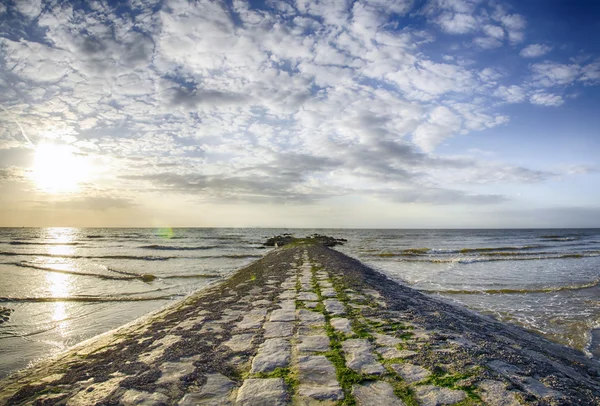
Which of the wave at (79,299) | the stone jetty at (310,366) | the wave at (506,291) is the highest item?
the stone jetty at (310,366)

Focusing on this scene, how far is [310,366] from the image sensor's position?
136 inches

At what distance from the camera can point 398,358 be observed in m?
3.66

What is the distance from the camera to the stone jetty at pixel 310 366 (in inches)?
111

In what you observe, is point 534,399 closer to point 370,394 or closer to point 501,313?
point 370,394

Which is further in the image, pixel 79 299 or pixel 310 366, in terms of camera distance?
pixel 79 299

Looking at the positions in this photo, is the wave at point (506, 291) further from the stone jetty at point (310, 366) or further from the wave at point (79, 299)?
the wave at point (79, 299)

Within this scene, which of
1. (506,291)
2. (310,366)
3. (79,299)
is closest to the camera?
(310,366)

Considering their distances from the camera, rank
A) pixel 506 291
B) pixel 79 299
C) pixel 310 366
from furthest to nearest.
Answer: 1. pixel 506 291
2. pixel 79 299
3. pixel 310 366

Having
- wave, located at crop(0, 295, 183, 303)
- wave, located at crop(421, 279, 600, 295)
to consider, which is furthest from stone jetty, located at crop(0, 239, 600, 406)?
wave, located at crop(421, 279, 600, 295)

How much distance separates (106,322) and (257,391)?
5973mm

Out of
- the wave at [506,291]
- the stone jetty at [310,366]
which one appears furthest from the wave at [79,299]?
the wave at [506,291]

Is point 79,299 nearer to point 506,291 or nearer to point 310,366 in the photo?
point 310,366

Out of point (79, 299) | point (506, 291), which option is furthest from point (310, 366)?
point (506, 291)

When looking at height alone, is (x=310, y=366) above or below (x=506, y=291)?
above
